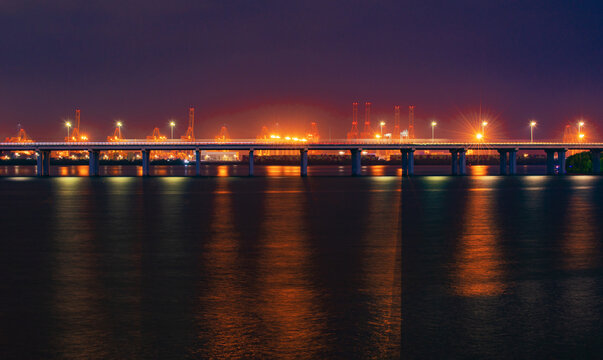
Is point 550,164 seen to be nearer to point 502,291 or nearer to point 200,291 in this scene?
point 502,291

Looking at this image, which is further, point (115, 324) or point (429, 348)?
point (115, 324)

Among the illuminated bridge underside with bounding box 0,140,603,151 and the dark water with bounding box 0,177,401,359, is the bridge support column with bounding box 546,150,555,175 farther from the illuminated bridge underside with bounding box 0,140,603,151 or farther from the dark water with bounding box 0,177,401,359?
the dark water with bounding box 0,177,401,359

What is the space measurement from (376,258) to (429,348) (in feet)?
29.7

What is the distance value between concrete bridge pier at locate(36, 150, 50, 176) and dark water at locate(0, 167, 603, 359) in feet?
377

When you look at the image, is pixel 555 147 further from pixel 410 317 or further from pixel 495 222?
pixel 410 317

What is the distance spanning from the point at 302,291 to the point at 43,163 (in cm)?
13689

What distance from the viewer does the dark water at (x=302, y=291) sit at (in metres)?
9.39

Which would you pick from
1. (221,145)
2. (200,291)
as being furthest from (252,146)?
(200,291)

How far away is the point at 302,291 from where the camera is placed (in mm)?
13219

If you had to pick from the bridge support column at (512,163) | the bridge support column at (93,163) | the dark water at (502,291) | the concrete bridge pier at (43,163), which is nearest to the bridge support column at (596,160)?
the bridge support column at (512,163)

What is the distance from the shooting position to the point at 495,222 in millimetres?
29859

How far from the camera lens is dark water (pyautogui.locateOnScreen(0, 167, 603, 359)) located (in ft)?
30.8

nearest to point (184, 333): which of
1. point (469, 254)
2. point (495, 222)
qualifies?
point (469, 254)

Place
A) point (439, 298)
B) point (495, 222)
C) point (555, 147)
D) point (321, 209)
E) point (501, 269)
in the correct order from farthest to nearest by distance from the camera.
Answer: point (555, 147) → point (321, 209) → point (495, 222) → point (501, 269) → point (439, 298)
